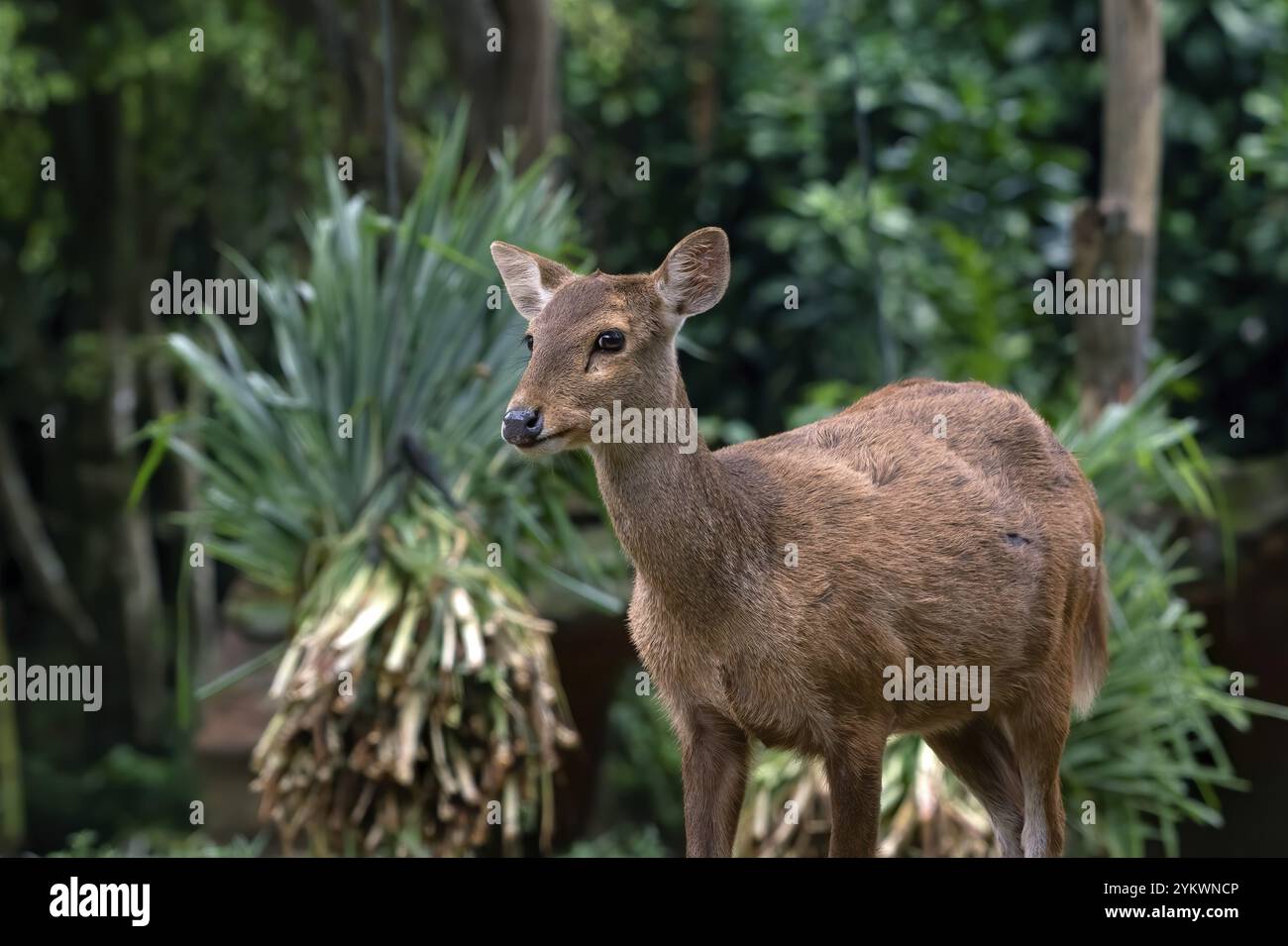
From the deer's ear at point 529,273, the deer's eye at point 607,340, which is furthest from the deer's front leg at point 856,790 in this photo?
the deer's ear at point 529,273

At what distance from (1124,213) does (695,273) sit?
5.03 metres

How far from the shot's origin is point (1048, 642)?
11.0ft

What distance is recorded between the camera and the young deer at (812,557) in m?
3.10

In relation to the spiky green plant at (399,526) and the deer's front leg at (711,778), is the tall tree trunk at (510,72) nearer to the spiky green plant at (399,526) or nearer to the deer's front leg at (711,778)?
the spiky green plant at (399,526)

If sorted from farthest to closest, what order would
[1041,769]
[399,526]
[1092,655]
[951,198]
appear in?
1. [951,198]
2. [399,526]
3. [1092,655]
4. [1041,769]

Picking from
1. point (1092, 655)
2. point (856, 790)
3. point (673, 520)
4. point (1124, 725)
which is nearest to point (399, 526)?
point (1124, 725)

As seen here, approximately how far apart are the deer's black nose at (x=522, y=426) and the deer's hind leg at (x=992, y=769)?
1.19 meters

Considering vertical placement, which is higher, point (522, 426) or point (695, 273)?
point (695, 273)

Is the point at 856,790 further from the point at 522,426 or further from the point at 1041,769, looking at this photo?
the point at 522,426

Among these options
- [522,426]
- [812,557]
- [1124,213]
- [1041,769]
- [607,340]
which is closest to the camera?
[522,426]

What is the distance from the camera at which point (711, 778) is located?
325 cm

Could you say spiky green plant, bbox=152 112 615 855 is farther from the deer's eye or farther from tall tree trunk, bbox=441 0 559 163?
the deer's eye
